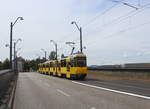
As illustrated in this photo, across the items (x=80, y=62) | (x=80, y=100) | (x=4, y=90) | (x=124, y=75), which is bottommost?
(x=80, y=100)

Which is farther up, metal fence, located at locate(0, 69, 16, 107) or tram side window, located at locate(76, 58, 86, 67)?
tram side window, located at locate(76, 58, 86, 67)

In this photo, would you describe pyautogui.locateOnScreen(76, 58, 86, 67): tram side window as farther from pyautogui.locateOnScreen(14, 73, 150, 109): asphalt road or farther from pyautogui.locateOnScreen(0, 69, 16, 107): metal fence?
pyautogui.locateOnScreen(14, 73, 150, 109): asphalt road

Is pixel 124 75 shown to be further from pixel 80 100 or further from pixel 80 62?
pixel 80 100

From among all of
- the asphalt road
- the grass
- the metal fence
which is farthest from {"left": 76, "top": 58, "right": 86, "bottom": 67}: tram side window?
the asphalt road

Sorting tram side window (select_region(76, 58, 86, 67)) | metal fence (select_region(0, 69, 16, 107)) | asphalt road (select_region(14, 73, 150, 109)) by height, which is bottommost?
asphalt road (select_region(14, 73, 150, 109))

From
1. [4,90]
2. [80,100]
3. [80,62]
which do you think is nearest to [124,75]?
[80,62]

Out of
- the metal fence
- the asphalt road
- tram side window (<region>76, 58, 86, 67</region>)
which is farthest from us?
tram side window (<region>76, 58, 86, 67</region>)

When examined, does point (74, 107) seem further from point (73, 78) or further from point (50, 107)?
point (73, 78)

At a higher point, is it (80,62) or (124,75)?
(80,62)

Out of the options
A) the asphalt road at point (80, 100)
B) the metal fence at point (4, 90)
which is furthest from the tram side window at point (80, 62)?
the asphalt road at point (80, 100)

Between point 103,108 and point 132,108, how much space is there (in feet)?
3.67

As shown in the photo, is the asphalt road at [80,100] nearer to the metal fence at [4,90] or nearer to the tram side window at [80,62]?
the metal fence at [4,90]

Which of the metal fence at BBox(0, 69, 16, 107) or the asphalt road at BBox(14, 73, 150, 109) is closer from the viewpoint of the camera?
the asphalt road at BBox(14, 73, 150, 109)

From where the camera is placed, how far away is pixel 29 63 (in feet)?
496
